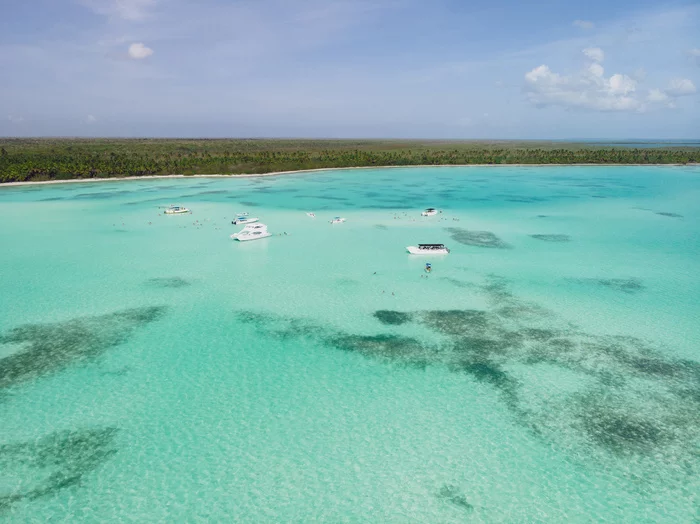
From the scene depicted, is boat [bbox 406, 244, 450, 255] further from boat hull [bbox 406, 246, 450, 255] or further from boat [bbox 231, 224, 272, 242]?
boat [bbox 231, 224, 272, 242]

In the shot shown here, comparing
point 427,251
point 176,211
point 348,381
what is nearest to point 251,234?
point 427,251

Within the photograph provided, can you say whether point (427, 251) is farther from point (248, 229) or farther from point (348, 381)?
point (348, 381)

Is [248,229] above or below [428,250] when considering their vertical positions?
above

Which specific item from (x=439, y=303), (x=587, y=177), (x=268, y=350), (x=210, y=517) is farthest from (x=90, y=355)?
(x=587, y=177)

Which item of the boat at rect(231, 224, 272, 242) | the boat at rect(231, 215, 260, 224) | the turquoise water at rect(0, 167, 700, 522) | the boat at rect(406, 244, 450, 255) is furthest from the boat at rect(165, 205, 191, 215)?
the boat at rect(406, 244, 450, 255)

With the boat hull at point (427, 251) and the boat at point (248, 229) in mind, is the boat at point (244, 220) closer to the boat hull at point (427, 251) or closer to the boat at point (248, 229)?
the boat at point (248, 229)

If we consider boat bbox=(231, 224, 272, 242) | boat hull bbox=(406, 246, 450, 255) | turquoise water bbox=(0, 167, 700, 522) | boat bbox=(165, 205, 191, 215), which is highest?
boat bbox=(165, 205, 191, 215)

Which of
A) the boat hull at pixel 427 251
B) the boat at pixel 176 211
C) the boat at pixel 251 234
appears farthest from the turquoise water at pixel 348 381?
the boat at pixel 176 211
